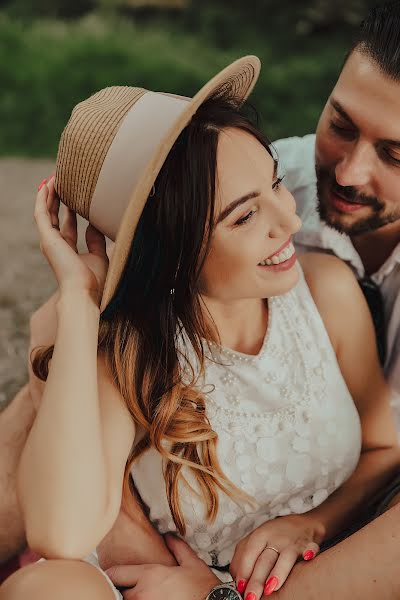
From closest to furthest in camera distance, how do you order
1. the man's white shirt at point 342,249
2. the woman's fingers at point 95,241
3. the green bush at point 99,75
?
1. the woman's fingers at point 95,241
2. the man's white shirt at point 342,249
3. the green bush at point 99,75

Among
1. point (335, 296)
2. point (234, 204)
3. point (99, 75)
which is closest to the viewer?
point (234, 204)

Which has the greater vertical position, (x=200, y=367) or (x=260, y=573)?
(x=200, y=367)

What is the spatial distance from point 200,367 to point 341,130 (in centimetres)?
74

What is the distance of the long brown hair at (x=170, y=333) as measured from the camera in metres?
1.47

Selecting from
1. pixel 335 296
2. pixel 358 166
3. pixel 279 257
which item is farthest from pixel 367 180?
pixel 279 257

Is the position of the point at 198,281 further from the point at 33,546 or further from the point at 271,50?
the point at 271,50

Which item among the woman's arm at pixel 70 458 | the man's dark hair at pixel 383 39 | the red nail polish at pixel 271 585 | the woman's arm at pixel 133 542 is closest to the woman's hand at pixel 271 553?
the red nail polish at pixel 271 585

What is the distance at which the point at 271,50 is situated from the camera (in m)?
5.85

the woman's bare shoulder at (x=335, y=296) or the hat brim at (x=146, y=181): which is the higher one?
the hat brim at (x=146, y=181)

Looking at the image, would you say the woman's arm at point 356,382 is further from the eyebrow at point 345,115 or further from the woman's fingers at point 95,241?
the woman's fingers at point 95,241

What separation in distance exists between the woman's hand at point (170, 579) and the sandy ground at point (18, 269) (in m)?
0.95

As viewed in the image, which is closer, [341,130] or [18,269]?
[341,130]

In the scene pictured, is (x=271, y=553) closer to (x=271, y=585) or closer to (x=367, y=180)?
(x=271, y=585)

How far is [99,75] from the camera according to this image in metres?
4.76
